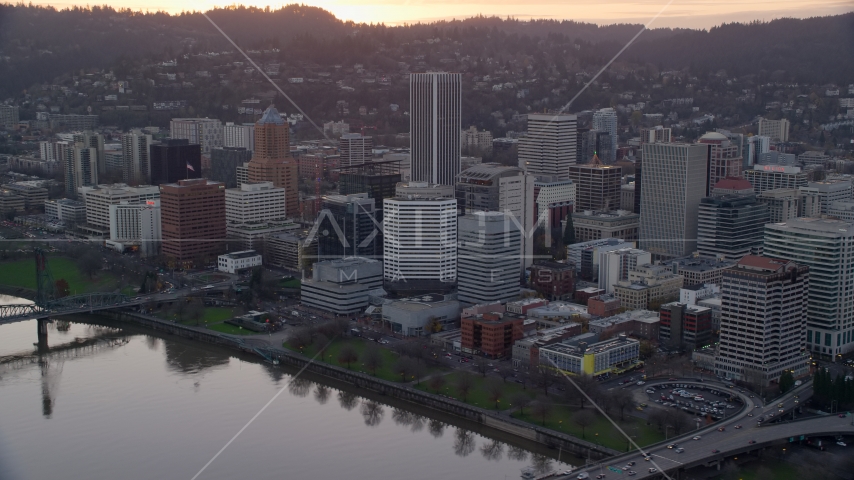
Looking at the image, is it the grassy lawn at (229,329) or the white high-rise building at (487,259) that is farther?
the white high-rise building at (487,259)

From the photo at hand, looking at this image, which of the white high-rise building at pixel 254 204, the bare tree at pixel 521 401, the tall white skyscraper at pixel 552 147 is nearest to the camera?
the bare tree at pixel 521 401

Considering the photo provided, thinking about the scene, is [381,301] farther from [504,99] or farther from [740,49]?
[740,49]

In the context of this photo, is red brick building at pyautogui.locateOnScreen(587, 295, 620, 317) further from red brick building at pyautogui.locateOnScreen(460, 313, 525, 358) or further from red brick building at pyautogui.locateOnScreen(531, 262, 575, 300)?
red brick building at pyautogui.locateOnScreen(460, 313, 525, 358)

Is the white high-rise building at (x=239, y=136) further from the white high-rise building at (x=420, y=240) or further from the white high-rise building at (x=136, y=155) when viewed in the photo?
the white high-rise building at (x=420, y=240)

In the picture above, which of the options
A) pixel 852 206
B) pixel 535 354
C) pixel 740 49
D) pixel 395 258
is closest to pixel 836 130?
pixel 740 49

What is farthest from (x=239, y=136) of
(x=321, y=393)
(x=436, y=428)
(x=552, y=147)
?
(x=436, y=428)

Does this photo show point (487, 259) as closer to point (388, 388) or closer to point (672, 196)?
point (388, 388)

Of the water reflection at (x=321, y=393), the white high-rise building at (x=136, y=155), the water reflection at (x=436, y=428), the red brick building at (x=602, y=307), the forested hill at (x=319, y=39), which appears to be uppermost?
the forested hill at (x=319, y=39)

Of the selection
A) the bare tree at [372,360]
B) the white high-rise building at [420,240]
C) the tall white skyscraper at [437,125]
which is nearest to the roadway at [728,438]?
the bare tree at [372,360]

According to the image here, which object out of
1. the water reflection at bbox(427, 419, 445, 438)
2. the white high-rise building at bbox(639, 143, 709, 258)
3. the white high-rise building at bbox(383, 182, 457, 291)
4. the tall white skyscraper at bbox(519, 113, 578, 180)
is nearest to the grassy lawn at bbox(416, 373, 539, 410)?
the water reflection at bbox(427, 419, 445, 438)
